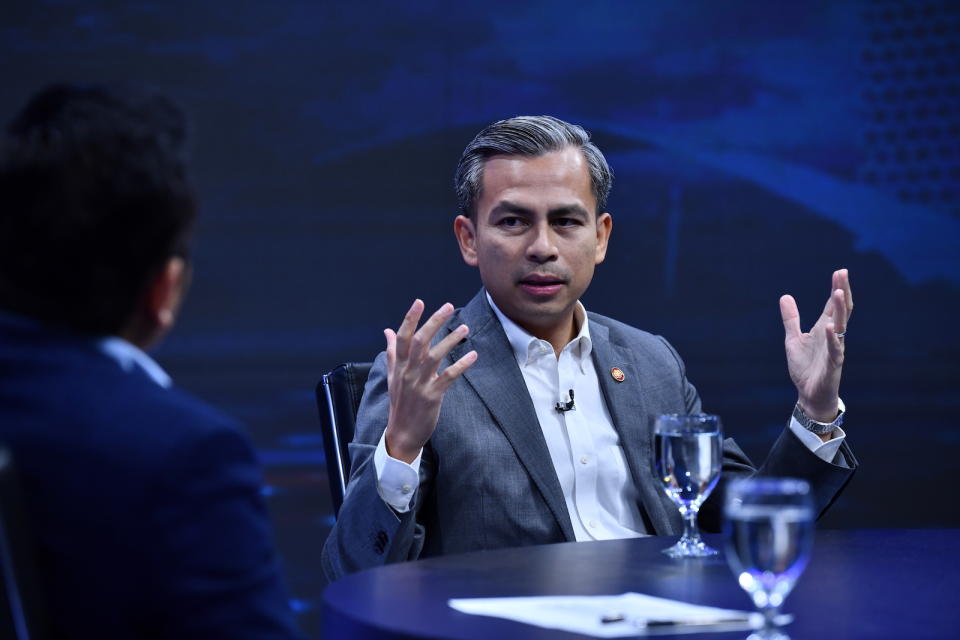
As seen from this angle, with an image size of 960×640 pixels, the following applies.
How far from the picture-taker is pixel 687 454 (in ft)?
5.22

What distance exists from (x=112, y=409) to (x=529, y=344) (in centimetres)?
139

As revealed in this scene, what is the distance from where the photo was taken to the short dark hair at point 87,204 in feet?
3.09

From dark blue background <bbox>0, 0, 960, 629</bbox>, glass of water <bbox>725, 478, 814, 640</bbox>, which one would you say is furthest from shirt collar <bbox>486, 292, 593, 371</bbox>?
dark blue background <bbox>0, 0, 960, 629</bbox>

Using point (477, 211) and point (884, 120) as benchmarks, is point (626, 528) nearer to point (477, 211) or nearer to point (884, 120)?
point (477, 211)

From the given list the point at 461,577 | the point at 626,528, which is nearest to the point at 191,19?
the point at 626,528

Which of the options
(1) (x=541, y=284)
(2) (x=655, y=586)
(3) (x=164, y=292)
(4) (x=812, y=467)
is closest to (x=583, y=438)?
(1) (x=541, y=284)

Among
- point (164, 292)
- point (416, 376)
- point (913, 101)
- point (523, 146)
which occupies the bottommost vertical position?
point (416, 376)

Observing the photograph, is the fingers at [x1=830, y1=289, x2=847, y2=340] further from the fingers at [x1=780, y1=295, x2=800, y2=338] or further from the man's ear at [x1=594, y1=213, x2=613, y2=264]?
the man's ear at [x1=594, y1=213, x2=613, y2=264]

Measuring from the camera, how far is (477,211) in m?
2.35

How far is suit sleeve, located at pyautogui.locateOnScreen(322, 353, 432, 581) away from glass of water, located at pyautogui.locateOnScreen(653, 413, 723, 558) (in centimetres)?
46

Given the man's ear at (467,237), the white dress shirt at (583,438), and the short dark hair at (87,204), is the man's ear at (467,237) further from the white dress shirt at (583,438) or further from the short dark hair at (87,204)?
the short dark hair at (87,204)

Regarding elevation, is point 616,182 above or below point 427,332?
above

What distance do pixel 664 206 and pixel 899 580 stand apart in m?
2.87

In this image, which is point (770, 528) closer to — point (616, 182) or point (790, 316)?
point (790, 316)
